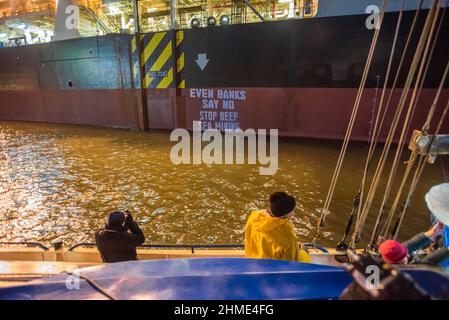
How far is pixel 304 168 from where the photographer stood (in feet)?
20.3

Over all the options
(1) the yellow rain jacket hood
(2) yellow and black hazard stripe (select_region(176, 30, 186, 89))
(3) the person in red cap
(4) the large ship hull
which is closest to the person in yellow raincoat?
(1) the yellow rain jacket hood

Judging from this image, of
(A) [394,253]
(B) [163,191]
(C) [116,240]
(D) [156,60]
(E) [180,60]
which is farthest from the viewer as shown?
(D) [156,60]

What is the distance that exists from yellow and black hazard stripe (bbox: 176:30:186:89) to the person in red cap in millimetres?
8270

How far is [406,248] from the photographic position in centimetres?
184

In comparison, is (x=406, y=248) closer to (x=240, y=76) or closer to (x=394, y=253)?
(x=394, y=253)

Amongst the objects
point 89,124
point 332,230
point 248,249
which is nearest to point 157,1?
point 89,124

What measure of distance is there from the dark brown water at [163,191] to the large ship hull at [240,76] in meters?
1.27

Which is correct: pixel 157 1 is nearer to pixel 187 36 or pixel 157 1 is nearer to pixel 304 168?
pixel 187 36

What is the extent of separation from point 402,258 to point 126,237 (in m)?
2.03

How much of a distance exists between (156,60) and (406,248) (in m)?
9.34

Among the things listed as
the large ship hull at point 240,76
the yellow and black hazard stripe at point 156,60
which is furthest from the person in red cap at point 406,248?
the yellow and black hazard stripe at point 156,60

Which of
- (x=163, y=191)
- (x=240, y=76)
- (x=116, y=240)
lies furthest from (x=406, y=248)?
(x=240, y=76)

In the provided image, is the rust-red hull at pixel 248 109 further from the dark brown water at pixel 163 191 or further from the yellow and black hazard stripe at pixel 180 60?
the dark brown water at pixel 163 191

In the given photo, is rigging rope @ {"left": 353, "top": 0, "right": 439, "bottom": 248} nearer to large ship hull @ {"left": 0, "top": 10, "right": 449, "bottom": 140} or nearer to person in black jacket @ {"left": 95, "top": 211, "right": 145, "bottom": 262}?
person in black jacket @ {"left": 95, "top": 211, "right": 145, "bottom": 262}
